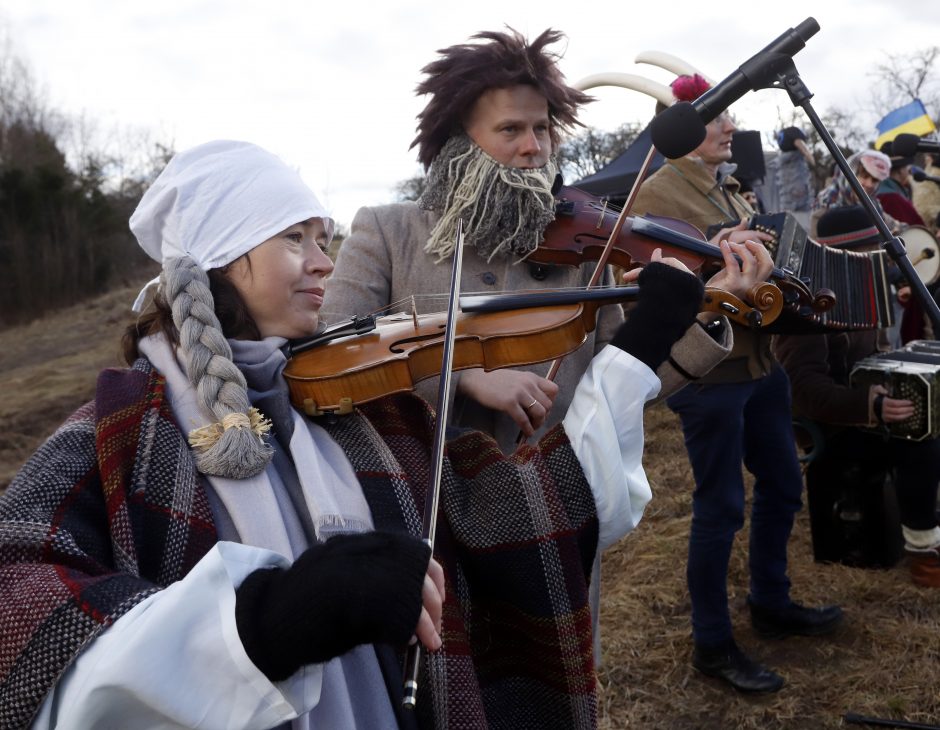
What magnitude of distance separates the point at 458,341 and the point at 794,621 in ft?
7.58

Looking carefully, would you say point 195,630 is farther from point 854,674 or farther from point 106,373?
point 854,674

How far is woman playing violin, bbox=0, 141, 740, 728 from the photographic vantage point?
897 mm

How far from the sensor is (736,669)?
9.47 ft

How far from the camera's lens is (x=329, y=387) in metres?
1.38

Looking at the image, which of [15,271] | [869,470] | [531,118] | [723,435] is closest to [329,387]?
[531,118]

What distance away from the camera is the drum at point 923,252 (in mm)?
4234

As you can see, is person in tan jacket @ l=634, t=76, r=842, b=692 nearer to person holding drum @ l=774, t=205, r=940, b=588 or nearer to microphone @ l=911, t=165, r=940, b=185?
person holding drum @ l=774, t=205, r=940, b=588

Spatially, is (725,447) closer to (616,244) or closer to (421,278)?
(616,244)

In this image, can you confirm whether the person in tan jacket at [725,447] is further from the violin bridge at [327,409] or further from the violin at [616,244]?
the violin bridge at [327,409]

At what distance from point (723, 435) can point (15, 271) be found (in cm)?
1902

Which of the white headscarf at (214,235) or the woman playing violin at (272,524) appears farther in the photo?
the white headscarf at (214,235)

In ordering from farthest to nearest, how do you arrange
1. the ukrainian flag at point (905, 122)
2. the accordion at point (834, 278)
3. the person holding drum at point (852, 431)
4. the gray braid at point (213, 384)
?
the ukrainian flag at point (905, 122)
the person holding drum at point (852, 431)
the accordion at point (834, 278)
the gray braid at point (213, 384)

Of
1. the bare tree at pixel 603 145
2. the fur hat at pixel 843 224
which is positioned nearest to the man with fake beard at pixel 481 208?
the fur hat at pixel 843 224

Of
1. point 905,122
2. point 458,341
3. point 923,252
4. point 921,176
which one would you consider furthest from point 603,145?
point 458,341
